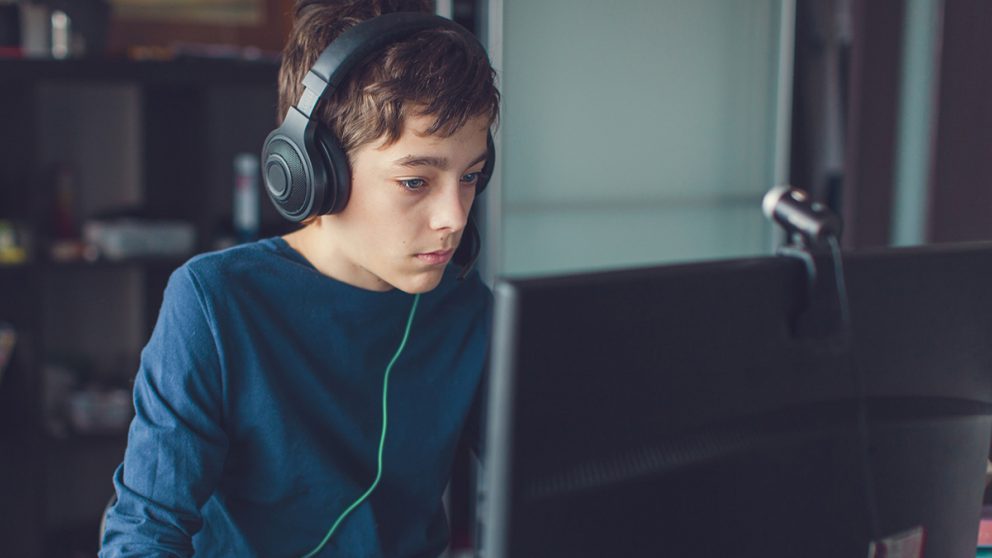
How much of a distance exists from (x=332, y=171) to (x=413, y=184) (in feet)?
0.27

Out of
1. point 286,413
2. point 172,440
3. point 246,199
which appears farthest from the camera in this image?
point 246,199

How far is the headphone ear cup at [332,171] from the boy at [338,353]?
1 cm

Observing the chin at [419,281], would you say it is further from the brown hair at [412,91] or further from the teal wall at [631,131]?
the teal wall at [631,131]

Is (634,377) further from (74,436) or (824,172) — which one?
(824,172)

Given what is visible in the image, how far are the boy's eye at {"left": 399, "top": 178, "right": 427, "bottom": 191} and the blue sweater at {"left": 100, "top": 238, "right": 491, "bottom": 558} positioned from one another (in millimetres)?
162

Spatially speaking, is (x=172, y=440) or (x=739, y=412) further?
(x=172, y=440)

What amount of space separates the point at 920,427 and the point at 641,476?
0.22 meters

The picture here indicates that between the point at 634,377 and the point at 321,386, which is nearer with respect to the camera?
the point at 634,377

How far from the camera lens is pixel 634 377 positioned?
529 mm

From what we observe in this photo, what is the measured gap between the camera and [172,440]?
0.89m

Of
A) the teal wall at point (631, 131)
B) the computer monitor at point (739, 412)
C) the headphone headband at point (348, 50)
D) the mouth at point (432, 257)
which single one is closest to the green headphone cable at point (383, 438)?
the mouth at point (432, 257)

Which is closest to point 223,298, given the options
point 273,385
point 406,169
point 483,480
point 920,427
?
point 273,385

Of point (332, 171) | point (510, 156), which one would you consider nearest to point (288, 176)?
point (332, 171)

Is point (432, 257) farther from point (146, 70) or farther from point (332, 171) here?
point (146, 70)
